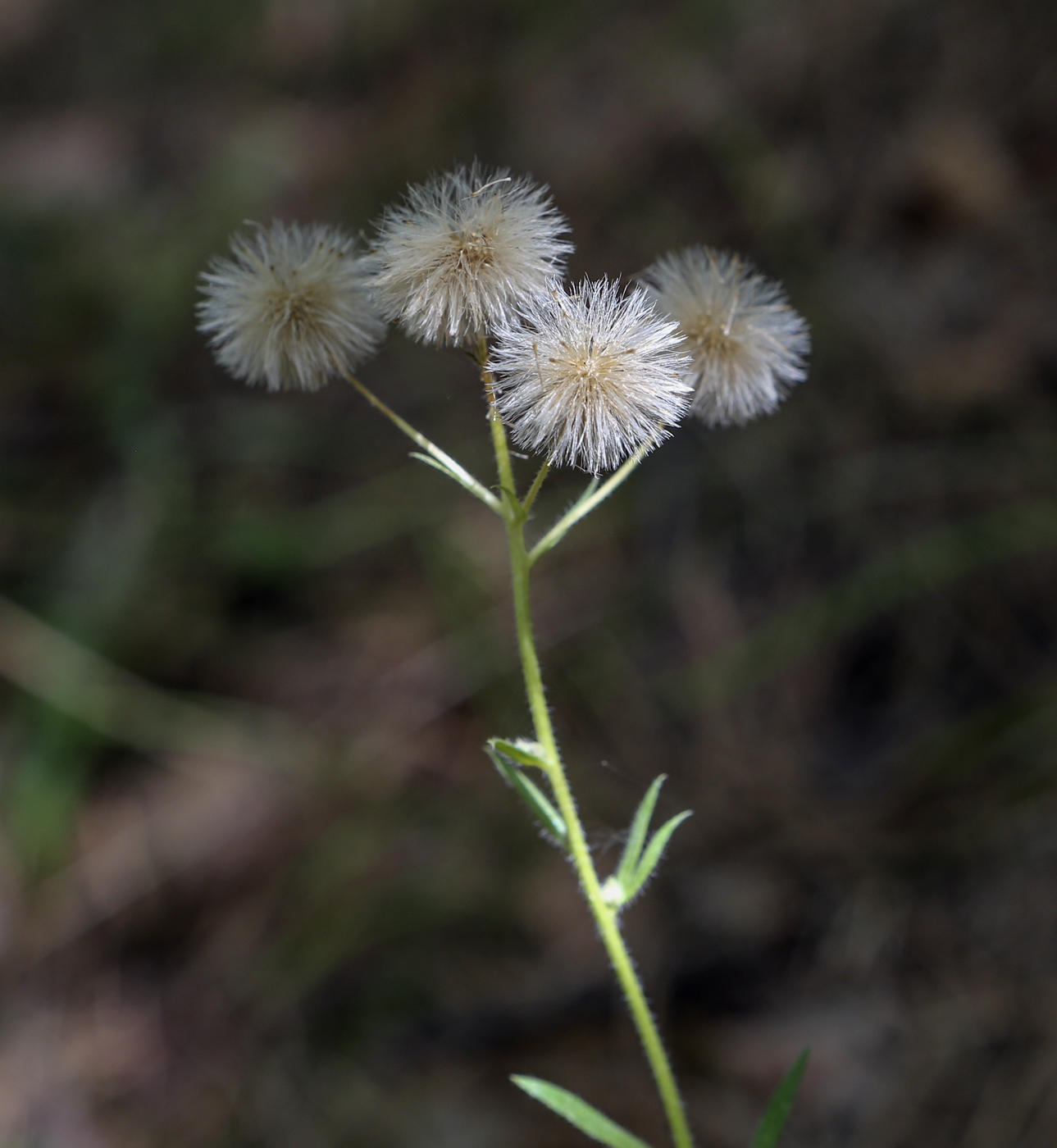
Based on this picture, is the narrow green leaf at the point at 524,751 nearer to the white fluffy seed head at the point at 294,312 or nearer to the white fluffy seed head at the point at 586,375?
the white fluffy seed head at the point at 586,375

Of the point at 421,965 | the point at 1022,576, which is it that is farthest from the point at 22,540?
the point at 1022,576

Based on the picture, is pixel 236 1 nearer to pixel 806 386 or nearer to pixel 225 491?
pixel 225 491

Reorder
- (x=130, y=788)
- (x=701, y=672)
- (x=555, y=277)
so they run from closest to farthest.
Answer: (x=555, y=277)
(x=701, y=672)
(x=130, y=788)

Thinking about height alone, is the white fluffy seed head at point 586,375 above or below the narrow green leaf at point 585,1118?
above

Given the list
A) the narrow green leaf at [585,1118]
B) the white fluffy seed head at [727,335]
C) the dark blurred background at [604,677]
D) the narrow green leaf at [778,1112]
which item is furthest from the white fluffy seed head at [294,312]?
the dark blurred background at [604,677]

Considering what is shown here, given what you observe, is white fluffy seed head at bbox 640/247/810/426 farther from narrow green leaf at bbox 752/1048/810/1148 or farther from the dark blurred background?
the dark blurred background

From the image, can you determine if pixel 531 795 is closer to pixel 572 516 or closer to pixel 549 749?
pixel 549 749

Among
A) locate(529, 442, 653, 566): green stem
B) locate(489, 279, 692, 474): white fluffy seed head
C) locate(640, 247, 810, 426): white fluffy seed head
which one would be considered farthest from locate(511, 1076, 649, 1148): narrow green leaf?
locate(640, 247, 810, 426): white fluffy seed head

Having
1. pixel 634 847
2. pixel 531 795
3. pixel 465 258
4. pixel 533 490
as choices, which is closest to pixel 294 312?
pixel 465 258
